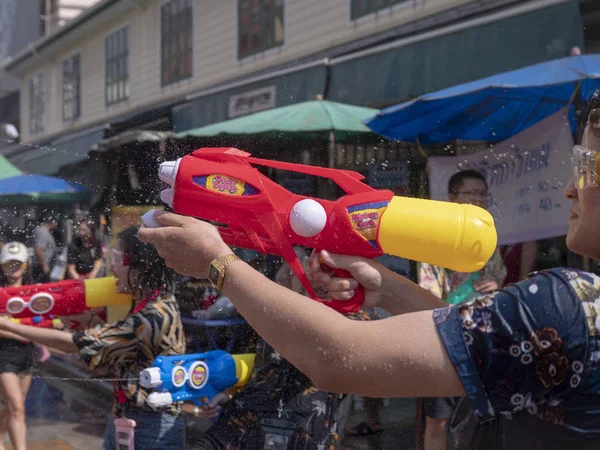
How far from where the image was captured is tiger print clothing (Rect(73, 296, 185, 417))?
5.96ft

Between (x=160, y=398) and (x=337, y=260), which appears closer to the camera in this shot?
(x=337, y=260)

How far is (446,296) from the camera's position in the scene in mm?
1683

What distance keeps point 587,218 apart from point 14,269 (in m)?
1.90

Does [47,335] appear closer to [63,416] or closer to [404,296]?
[63,416]

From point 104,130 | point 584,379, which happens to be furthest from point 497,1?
point 584,379

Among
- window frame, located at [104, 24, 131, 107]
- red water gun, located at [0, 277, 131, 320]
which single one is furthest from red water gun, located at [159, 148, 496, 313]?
window frame, located at [104, 24, 131, 107]

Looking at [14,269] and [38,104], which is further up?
[38,104]

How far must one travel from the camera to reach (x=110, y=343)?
1.81 metres

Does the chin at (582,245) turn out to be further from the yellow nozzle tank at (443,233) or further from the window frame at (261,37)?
the window frame at (261,37)

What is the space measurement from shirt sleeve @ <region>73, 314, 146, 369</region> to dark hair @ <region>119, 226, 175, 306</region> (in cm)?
11

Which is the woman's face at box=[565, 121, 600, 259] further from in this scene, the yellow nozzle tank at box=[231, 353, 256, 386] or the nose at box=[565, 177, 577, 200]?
the yellow nozzle tank at box=[231, 353, 256, 386]

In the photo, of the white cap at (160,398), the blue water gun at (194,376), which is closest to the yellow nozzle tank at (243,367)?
the blue water gun at (194,376)

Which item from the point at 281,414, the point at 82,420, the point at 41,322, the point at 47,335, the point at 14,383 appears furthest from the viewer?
the point at 14,383

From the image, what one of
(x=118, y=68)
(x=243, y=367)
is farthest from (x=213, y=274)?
(x=118, y=68)
